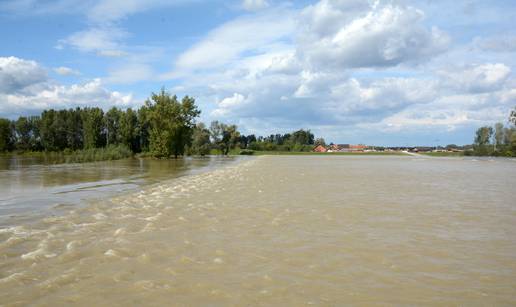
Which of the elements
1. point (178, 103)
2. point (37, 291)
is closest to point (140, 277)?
point (37, 291)

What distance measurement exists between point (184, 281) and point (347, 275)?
2315mm

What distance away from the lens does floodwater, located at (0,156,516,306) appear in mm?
4973

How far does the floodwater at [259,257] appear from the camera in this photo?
4.97 m

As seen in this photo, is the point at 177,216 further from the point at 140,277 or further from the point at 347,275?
the point at 347,275

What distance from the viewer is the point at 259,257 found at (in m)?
6.69

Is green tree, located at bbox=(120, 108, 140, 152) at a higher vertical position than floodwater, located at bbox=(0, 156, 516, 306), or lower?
higher

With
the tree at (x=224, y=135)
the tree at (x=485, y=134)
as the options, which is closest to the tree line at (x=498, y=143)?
the tree at (x=485, y=134)

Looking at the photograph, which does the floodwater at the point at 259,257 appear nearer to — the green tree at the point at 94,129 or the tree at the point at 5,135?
the green tree at the point at 94,129

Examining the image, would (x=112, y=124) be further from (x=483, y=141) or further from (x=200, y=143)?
(x=483, y=141)

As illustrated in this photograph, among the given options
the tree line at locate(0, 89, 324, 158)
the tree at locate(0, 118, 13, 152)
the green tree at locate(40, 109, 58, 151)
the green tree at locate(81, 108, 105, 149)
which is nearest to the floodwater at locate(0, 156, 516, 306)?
the tree line at locate(0, 89, 324, 158)

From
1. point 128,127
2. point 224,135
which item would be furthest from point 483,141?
point 128,127

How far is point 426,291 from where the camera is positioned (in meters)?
5.16

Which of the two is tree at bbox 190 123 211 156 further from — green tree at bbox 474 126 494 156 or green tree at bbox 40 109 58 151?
green tree at bbox 474 126 494 156

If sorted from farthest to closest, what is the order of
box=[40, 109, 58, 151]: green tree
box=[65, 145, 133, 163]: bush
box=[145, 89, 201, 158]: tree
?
box=[40, 109, 58, 151]: green tree
box=[145, 89, 201, 158]: tree
box=[65, 145, 133, 163]: bush
